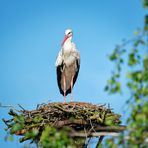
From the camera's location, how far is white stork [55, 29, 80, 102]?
43.5ft

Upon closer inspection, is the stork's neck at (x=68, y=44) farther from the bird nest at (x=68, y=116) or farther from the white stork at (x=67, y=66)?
the bird nest at (x=68, y=116)

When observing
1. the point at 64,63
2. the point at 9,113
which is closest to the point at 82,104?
the point at 9,113

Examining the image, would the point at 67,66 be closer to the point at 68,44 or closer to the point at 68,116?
the point at 68,44

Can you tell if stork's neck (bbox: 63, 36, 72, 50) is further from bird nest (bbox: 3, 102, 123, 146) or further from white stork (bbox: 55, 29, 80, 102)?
bird nest (bbox: 3, 102, 123, 146)

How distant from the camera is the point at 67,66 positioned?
1337 cm

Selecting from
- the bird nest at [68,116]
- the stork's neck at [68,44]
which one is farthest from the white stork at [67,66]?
the bird nest at [68,116]

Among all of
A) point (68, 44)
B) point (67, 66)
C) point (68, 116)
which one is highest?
point (68, 44)

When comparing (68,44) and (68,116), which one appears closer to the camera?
(68,116)

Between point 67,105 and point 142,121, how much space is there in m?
6.52

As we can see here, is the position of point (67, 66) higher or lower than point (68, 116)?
higher

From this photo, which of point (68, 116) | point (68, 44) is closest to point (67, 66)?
point (68, 44)

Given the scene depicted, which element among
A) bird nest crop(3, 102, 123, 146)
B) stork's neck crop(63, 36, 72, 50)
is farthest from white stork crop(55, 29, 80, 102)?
bird nest crop(3, 102, 123, 146)

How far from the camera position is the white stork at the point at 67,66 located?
13.2m

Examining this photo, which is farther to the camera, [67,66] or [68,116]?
[67,66]
